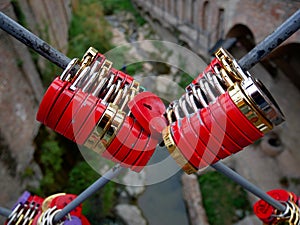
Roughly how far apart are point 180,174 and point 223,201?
105cm

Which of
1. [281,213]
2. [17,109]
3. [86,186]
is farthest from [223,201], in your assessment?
[281,213]

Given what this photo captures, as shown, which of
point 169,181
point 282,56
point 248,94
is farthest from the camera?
point 169,181

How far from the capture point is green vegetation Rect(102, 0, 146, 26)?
9118mm

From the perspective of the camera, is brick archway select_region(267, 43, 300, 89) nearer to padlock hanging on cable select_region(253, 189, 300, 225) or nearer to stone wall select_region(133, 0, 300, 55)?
stone wall select_region(133, 0, 300, 55)

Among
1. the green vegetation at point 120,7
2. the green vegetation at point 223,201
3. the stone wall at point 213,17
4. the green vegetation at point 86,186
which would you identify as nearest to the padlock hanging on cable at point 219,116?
the stone wall at point 213,17

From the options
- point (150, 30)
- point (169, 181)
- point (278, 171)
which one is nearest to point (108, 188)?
point (169, 181)

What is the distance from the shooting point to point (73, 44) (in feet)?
18.9

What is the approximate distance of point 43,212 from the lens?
133cm

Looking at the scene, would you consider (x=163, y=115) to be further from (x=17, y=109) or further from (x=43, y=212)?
(x=17, y=109)

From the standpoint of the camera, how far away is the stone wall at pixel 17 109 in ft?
9.42

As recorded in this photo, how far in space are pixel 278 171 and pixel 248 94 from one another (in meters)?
3.58

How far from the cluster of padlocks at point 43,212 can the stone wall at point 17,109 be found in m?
1.48

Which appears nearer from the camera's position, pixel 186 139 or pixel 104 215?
pixel 186 139

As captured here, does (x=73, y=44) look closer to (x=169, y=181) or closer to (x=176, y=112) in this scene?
(x=169, y=181)
